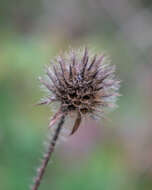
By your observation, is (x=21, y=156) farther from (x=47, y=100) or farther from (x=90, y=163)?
(x=47, y=100)

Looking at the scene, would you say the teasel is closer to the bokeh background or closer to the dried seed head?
the dried seed head

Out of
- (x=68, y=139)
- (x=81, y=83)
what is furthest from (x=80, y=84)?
(x=68, y=139)

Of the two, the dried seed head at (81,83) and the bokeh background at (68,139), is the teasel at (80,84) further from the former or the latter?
the bokeh background at (68,139)

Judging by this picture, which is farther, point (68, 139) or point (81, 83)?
point (68, 139)

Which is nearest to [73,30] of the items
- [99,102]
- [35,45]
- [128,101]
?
[128,101]

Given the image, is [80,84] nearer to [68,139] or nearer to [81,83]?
[81,83]

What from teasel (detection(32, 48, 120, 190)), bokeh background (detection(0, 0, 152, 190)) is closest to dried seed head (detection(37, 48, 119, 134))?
teasel (detection(32, 48, 120, 190))

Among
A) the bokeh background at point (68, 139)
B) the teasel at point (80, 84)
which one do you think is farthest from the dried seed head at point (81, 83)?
the bokeh background at point (68, 139)
